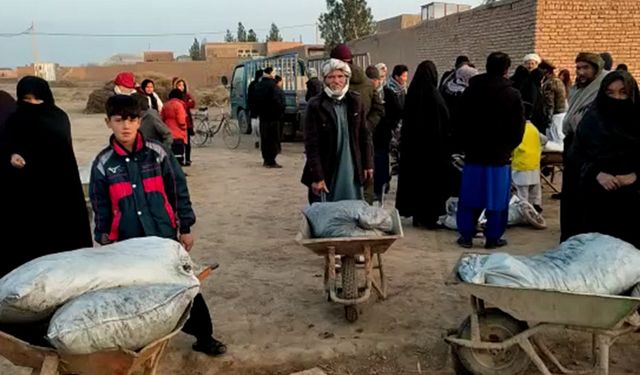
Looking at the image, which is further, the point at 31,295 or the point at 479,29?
the point at 479,29

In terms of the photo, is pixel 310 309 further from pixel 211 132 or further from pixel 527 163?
pixel 211 132

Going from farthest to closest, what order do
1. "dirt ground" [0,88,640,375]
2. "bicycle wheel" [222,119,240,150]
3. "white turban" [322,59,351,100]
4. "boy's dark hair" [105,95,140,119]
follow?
"bicycle wheel" [222,119,240,150] → "white turban" [322,59,351,100] → "dirt ground" [0,88,640,375] → "boy's dark hair" [105,95,140,119]

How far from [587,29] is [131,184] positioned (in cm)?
1130

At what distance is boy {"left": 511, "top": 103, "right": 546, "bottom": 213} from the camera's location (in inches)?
255

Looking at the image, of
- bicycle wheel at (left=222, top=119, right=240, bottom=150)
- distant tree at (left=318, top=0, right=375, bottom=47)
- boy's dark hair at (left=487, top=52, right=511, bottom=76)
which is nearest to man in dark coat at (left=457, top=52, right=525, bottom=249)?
boy's dark hair at (left=487, top=52, right=511, bottom=76)

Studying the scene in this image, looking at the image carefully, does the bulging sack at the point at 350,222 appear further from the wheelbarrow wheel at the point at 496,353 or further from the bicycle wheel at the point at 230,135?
the bicycle wheel at the point at 230,135

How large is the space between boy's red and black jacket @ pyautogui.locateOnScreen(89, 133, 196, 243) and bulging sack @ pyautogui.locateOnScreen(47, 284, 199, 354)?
0.76 metres

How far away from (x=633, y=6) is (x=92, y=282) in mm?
12486

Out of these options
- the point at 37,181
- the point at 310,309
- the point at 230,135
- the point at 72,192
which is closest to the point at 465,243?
the point at 310,309

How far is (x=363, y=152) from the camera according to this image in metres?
4.98

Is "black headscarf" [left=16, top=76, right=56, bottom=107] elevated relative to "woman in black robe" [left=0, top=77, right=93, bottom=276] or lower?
elevated

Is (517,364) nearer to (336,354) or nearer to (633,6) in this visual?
(336,354)

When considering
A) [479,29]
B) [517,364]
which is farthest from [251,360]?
[479,29]

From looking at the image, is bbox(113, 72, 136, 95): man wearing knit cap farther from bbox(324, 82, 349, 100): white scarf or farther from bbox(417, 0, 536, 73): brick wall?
bbox(417, 0, 536, 73): brick wall
